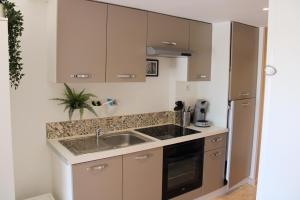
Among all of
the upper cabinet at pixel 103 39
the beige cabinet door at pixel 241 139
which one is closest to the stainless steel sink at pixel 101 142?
the upper cabinet at pixel 103 39

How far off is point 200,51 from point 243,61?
0.57 metres

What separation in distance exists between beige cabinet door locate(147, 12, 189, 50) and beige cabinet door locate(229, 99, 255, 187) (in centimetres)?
101

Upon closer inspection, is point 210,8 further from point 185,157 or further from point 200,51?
point 185,157

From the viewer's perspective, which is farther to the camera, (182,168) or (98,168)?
(182,168)

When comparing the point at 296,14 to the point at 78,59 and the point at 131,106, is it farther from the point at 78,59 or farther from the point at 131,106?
the point at 131,106

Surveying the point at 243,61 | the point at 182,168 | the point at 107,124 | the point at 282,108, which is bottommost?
the point at 182,168

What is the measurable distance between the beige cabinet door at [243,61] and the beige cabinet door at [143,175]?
1266 mm

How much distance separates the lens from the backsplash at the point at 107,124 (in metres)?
2.31

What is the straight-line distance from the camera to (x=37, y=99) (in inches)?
86.9

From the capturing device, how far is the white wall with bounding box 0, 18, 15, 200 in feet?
4.88

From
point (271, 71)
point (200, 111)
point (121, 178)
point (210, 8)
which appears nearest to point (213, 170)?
point (200, 111)

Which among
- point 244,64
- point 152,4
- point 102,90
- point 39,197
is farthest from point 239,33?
point 39,197

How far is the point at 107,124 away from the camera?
8.50 feet

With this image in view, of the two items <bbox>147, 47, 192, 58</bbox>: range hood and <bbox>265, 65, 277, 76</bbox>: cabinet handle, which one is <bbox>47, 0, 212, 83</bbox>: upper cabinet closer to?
<bbox>147, 47, 192, 58</bbox>: range hood
